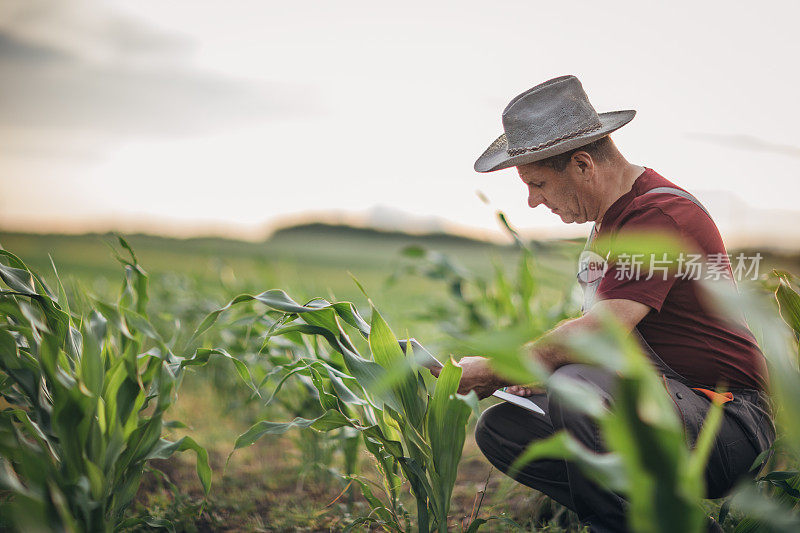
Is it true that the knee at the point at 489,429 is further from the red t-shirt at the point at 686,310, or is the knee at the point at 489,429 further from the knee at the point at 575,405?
the red t-shirt at the point at 686,310

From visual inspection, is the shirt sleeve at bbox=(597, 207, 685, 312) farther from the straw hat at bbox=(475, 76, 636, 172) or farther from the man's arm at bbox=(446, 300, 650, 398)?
the straw hat at bbox=(475, 76, 636, 172)

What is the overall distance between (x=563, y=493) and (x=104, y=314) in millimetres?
1235

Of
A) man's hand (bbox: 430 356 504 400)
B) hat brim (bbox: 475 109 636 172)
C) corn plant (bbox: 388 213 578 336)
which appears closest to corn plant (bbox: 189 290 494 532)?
man's hand (bbox: 430 356 504 400)

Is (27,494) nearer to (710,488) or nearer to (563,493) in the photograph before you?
(563,493)

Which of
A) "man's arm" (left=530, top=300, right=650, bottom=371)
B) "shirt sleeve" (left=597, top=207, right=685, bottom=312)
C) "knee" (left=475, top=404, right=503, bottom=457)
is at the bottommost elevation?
"knee" (left=475, top=404, right=503, bottom=457)

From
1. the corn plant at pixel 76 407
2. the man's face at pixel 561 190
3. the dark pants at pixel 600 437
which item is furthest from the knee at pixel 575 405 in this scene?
the corn plant at pixel 76 407

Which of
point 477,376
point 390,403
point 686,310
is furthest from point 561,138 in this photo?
point 390,403

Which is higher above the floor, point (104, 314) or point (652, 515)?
point (104, 314)

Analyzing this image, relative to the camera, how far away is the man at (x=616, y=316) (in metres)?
1.35

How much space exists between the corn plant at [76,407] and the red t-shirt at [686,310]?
1.04 metres

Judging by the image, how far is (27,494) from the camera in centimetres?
93

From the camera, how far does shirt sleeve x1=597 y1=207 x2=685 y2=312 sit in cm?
133

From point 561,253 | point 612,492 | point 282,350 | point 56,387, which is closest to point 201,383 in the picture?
point 282,350

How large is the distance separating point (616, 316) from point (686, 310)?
23 cm
